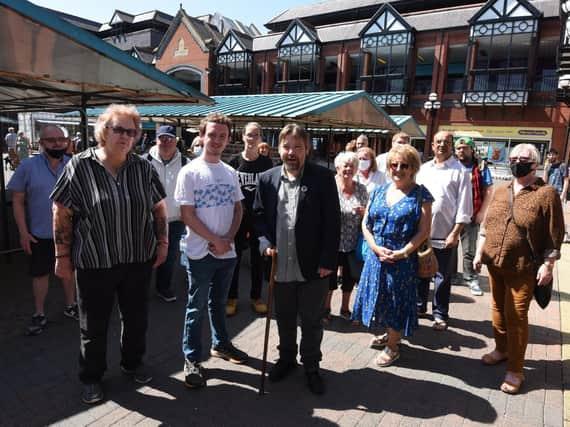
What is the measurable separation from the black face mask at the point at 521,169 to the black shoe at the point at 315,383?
2.12 metres

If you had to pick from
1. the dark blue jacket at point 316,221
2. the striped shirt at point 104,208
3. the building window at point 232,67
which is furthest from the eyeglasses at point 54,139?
the building window at point 232,67

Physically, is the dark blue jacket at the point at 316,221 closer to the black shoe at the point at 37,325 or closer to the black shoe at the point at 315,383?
the black shoe at the point at 315,383

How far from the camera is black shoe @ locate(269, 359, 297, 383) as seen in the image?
9.84ft

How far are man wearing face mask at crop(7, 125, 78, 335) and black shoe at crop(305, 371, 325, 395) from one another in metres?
2.49

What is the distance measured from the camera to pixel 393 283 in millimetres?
→ 3137

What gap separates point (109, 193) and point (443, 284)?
318 centimetres

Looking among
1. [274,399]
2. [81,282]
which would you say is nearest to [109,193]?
[81,282]

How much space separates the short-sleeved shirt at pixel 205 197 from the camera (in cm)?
277

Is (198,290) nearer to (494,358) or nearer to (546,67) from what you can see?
(494,358)

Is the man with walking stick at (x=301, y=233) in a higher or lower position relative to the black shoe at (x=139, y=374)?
higher

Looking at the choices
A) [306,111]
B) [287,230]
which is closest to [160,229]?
[287,230]

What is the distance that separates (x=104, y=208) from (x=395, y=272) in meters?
2.17

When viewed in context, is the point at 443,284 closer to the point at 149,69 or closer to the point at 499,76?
the point at 149,69

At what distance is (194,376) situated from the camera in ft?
9.34
